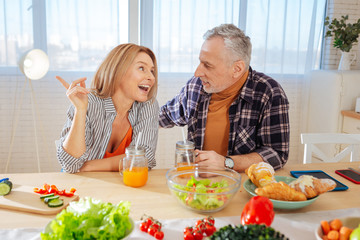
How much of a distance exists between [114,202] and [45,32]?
2502 millimetres

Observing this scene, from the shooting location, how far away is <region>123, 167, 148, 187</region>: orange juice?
1425mm

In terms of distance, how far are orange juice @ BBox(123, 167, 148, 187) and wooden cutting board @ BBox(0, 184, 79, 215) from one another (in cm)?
21

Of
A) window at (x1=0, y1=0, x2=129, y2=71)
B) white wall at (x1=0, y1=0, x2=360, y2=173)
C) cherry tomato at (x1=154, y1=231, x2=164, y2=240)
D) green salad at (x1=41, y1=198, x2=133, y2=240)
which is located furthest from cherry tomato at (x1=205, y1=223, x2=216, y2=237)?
window at (x1=0, y1=0, x2=129, y2=71)

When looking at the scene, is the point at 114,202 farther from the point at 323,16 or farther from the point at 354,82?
the point at 323,16

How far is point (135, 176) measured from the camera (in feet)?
4.67

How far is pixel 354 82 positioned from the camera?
3.57 metres

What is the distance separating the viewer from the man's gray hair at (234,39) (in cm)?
200

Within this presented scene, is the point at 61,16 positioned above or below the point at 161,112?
above

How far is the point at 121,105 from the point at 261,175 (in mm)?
949

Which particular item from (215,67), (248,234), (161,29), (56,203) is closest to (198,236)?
(248,234)

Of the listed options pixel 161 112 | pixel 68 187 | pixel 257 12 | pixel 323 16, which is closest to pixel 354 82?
pixel 323 16

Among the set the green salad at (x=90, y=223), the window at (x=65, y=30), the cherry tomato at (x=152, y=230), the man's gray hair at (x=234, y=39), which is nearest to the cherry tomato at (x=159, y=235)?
the cherry tomato at (x=152, y=230)

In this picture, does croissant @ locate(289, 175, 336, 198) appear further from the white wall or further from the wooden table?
the white wall

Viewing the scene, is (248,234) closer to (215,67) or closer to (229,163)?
(229,163)
